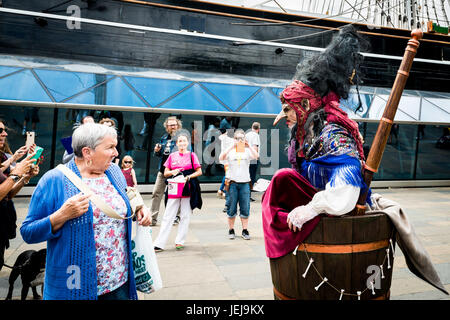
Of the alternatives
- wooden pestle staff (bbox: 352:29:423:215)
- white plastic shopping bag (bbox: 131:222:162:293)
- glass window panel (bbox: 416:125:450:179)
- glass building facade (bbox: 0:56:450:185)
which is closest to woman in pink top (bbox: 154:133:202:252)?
white plastic shopping bag (bbox: 131:222:162:293)

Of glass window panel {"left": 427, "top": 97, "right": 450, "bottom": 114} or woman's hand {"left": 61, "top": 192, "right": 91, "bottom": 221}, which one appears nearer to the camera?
woman's hand {"left": 61, "top": 192, "right": 91, "bottom": 221}

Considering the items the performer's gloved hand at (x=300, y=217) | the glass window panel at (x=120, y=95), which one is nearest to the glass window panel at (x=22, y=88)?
the glass window panel at (x=120, y=95)

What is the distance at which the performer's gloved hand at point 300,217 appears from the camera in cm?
196

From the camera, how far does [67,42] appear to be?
9.78 metres

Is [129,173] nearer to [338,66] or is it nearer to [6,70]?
[338,66]

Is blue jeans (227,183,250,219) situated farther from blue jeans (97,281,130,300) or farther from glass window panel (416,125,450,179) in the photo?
glass window panel (416,125,450,179)

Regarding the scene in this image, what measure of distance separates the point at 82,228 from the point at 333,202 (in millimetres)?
1518

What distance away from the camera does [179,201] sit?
5.28m

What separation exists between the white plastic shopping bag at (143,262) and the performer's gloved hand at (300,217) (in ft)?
3.26

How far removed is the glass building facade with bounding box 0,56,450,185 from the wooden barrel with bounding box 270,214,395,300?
24.8 feet

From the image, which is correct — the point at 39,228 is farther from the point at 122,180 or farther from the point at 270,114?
the point at 270,114

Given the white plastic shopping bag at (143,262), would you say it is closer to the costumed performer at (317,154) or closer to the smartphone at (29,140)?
the costumed performer at (317,154)

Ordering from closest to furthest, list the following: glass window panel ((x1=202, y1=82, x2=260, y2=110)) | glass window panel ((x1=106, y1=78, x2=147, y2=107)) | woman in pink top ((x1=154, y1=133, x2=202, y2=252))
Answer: woman in pink top ((x1=154, y1=133, x2=202, y2=252)), glass window panel ((x1=106, y1=78, x2=147, y2=107)), glass window panel ((x1=202, y1=82, x2=260, y2=110))

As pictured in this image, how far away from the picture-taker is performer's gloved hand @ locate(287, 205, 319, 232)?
6.45 feet
